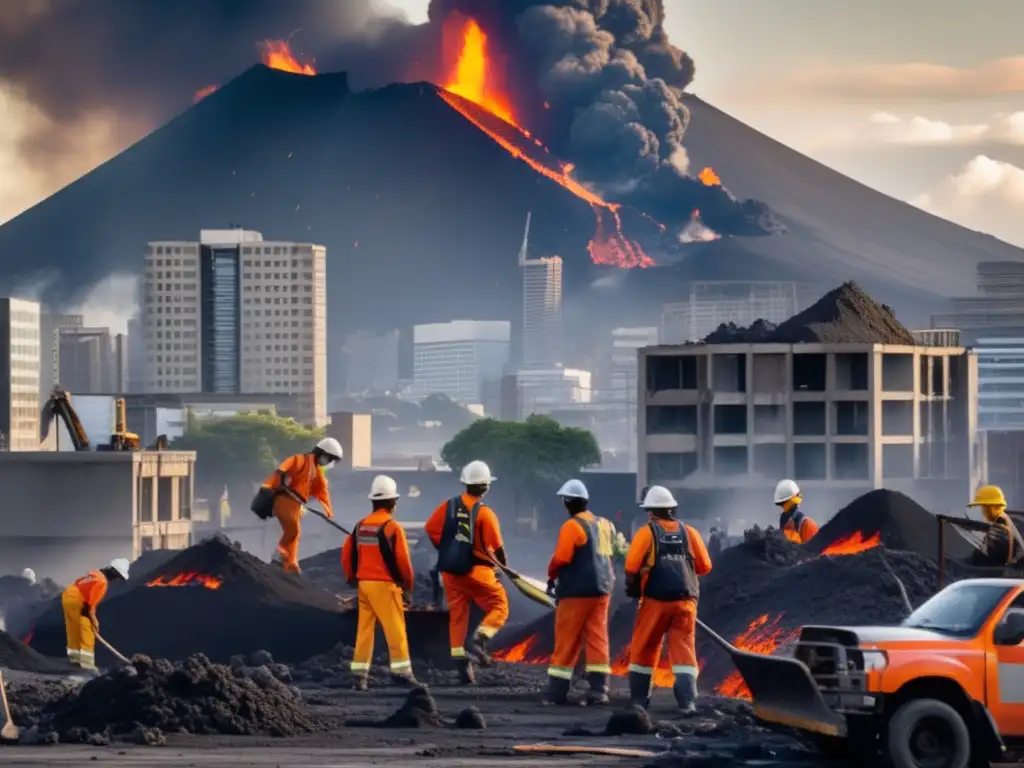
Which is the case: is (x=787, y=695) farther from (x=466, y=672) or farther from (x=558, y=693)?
(x=466, y=672)

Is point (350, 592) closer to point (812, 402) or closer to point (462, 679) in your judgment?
point (462, 679)

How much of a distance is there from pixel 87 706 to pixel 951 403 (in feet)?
243

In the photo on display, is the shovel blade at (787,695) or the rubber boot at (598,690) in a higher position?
the shovel blade at (787,695)

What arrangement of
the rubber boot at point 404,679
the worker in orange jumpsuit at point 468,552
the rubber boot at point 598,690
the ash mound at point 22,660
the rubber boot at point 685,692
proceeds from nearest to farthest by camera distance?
the rubber boot at point 685,692 → the rubber boot at point 598,690 → the rubber boot at point 404,679 → the worker in orange jumpsuit at point 468,552 → the ash mound at point 22,660

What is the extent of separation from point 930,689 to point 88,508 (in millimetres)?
88244

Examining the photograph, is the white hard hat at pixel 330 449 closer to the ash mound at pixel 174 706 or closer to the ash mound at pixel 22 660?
the ash mound at pixel 22 660

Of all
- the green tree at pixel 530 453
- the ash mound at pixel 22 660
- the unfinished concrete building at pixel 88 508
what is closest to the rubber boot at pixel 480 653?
the ash mound at pixel 22 660

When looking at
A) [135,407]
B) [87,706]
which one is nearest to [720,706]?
[87,706]

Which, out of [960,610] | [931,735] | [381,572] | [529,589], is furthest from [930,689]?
[529,589]

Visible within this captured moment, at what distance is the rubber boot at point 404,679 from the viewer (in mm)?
26638

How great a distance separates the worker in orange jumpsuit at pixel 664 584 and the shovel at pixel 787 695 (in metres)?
3.97

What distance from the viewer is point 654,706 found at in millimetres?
24688

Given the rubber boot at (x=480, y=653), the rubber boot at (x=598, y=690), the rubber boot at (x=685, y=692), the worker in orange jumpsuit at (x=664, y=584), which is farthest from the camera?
the rubber boot at (x=480, y=653)

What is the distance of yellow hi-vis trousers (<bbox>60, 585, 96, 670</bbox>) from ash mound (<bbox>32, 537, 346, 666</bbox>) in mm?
2345
